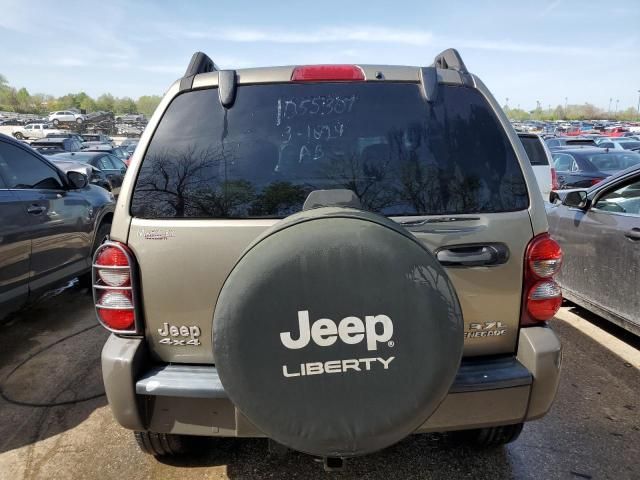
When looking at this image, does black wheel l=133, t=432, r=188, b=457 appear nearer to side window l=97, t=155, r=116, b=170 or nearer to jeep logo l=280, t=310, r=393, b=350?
jeep logo l=280, t=310, r=393, b=350

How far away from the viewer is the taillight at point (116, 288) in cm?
213

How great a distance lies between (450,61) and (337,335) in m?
1.83

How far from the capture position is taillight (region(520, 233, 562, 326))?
2.18 m

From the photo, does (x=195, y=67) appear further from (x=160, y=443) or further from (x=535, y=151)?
(x=535, y=151)

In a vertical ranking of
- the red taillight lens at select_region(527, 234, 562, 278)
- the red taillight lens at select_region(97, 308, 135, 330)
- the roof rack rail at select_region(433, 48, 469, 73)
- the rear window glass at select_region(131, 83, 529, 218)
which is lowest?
the red taillight lens at select_region(97, 308, 135, 330)

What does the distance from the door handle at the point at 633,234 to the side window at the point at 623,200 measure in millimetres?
187

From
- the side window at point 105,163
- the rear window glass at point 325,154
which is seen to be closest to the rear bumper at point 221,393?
the rear window glass at point 325,154

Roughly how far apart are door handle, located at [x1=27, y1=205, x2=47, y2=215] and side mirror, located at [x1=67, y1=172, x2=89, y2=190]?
2.46ft

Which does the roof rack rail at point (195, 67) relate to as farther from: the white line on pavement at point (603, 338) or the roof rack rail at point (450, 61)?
the white line on pavement at point (603, 338)

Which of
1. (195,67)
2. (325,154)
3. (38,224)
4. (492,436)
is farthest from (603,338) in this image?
(38,224)

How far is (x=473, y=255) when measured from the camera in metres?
2.13

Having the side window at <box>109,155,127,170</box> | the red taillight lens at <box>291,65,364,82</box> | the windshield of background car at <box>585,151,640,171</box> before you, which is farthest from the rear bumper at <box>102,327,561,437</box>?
the side window at <box>109,155,127,170</box>

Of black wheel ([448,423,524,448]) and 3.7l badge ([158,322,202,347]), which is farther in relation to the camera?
black wheel ([448,423,524,448])

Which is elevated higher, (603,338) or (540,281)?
(540,281)
